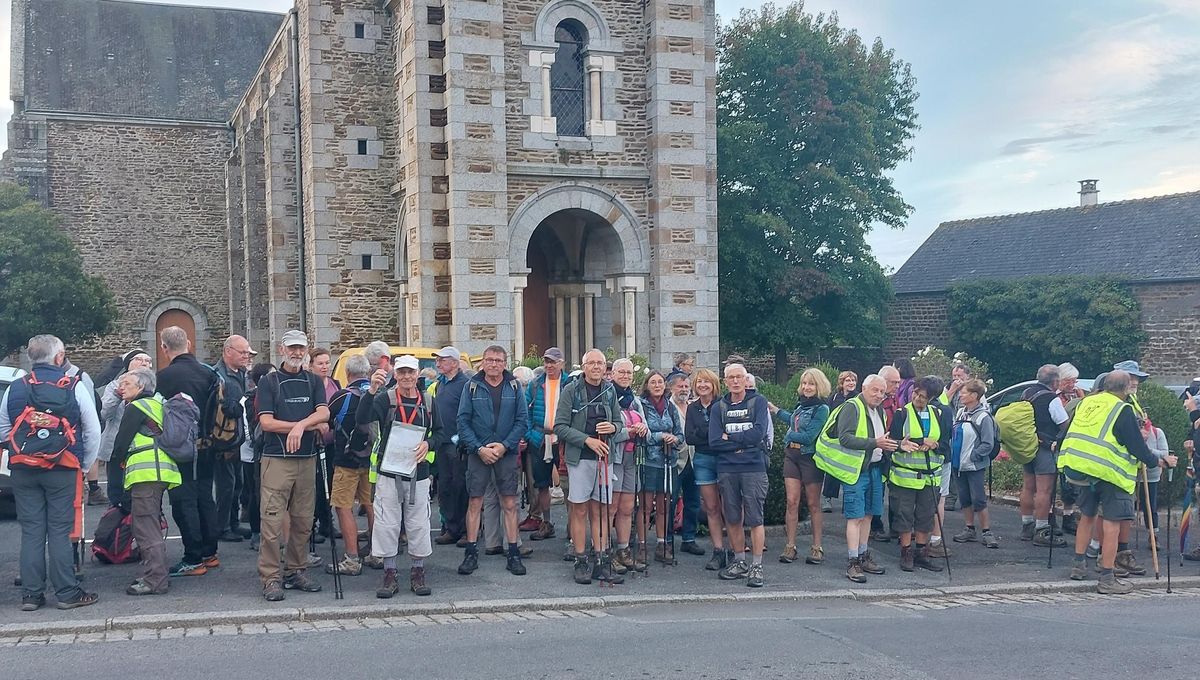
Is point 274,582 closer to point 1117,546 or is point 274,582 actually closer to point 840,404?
point 840,404

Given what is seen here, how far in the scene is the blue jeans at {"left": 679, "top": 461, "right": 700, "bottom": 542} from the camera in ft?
33.8

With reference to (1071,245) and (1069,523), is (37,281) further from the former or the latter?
(1071,245)

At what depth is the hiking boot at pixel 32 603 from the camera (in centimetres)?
755

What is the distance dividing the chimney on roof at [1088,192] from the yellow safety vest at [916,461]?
99.5 feet

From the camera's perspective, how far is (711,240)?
1817 centimetres

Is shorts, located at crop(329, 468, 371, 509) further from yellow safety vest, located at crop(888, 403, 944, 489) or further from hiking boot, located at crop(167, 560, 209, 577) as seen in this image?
yellow safety vest, located at crop(888, 403, 944, 489)

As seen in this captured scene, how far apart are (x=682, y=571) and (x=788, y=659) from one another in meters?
3.00

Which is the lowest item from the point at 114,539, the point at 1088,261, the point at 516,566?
the point at 516,566

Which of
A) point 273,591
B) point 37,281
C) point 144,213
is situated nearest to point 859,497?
point 273,591

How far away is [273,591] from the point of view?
789 centimetres

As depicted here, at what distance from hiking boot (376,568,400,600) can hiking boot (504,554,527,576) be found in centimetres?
119

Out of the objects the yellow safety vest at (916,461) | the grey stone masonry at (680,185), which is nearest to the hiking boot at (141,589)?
the yellow safety vest at (916,461)

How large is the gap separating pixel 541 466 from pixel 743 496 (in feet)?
7.18

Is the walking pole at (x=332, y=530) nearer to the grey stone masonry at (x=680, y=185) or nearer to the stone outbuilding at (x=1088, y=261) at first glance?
the grey stone masonry at (x=680, y=185)
